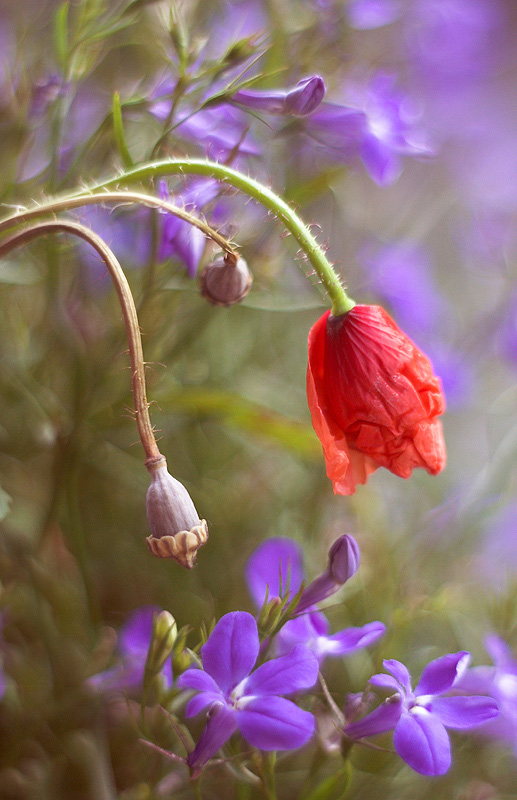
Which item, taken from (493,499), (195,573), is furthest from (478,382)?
(195,573)

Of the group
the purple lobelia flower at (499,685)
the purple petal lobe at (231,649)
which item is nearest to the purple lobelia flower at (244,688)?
the purple petal lobe at (231,649)

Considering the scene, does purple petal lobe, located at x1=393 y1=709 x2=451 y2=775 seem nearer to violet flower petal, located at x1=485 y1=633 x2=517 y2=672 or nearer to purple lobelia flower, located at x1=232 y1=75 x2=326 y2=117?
violet flower petal, located at x1=485 y1=633 x2=517 y2=672

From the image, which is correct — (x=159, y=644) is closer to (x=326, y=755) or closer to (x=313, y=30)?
(x=326, y=755)

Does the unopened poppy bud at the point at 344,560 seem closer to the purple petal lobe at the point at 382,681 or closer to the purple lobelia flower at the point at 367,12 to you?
the purple petal lobe at the point at 382,681

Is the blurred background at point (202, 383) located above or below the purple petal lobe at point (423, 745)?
above

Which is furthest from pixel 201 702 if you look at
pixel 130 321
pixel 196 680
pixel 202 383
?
pixel 202 383

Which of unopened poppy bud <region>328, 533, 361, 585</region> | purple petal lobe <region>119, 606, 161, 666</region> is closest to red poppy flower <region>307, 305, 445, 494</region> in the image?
unopened poppy bud <region>328, 533, 361, 585</region>
